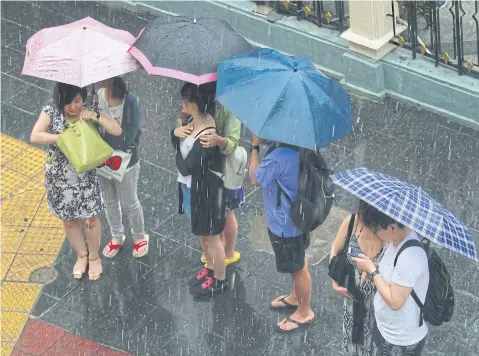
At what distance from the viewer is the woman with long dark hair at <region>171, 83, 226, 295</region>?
7.08m

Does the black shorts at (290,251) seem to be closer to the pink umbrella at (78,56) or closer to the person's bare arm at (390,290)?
the person's bare arm at (390,290)

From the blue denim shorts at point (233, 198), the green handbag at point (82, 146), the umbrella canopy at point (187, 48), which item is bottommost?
the blue denim shorts at point (233, 198)

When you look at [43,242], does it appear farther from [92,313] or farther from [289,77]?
[289,77]

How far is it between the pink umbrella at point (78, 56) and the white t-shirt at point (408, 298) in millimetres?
2558

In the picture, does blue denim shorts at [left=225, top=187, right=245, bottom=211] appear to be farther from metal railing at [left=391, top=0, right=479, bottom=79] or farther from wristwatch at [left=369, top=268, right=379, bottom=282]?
metal railing at [left=391, top=0, right=479, bottom=79]

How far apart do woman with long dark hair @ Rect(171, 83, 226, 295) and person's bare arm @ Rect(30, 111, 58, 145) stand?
916 millimetres

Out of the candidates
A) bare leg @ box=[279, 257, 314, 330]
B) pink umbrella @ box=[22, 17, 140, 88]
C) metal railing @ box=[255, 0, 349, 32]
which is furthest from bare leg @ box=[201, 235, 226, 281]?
metal railing @ box=[255, 0, 349, 32]

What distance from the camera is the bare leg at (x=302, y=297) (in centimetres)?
738

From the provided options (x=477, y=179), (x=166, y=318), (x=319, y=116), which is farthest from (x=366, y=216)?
(x=477, y=179)

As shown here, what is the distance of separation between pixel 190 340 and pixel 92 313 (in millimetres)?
858

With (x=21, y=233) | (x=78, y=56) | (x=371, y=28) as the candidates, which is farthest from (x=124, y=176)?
(x=371, y=28)

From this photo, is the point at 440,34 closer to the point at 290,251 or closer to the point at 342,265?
the point at 290,251

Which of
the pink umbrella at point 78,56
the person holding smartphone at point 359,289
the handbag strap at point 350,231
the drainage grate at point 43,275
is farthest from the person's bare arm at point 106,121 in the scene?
the handbag strap at point 350,231

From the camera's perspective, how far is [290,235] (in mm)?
7062
